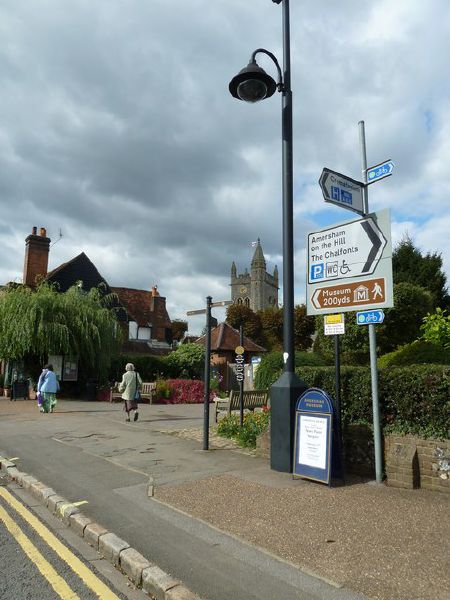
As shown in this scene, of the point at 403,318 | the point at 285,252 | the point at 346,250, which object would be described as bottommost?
the point at 346,250

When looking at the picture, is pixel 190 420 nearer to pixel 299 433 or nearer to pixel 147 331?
pixel 299 433

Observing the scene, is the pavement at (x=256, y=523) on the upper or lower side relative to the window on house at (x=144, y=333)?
lower

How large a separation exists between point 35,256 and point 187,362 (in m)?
11.8

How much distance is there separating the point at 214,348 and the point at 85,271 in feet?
37.4

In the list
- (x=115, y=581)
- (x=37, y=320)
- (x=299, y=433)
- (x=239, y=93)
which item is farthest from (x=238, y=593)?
(x=37, y=320)

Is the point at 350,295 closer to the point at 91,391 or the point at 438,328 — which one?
the point at 438,328

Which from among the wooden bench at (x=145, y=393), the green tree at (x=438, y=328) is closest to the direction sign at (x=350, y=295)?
the green tree at (x=438, y=328)

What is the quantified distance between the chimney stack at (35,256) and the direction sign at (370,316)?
27565mm

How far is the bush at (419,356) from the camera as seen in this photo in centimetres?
1286

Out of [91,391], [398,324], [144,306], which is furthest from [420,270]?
[144,306]

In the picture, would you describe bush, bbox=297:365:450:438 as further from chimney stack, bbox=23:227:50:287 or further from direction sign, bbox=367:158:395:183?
chimney stack, bbox=23:227:50:287

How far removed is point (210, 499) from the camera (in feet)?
19.1

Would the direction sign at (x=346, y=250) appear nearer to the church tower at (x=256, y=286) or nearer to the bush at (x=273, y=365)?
the bush at (x=273, y=365)

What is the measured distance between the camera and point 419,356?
1345 cm
